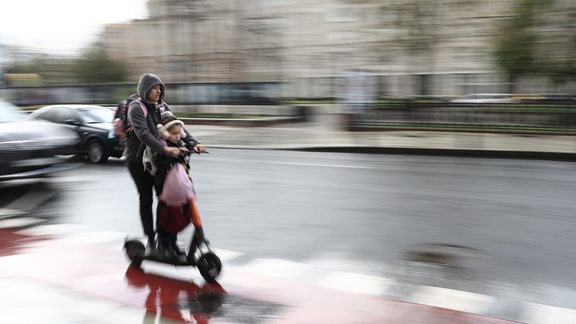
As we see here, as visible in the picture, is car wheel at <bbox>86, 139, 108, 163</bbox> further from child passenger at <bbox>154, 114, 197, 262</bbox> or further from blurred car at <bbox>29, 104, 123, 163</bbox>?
child passenger at <bbox>154, 114, 197, 262</bbox>

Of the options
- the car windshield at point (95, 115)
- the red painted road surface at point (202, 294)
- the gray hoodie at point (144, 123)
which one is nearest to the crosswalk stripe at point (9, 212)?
the red painted road surface at point (202, 294)

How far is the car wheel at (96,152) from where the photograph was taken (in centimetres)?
1333

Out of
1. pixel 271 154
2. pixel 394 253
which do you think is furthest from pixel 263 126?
pixel 394 253

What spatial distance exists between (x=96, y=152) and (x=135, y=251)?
9.13 metres

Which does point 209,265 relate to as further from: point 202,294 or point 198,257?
point 202,294

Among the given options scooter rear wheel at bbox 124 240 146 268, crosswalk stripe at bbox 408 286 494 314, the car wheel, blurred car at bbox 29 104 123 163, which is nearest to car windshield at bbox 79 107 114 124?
blurred car at bbox 29 104 123 163

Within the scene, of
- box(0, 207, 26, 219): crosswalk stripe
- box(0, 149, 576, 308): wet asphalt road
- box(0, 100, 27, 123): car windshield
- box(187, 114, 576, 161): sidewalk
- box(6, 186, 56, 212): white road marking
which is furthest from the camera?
Answer: box(187, 114, 576, 161): sidewalk

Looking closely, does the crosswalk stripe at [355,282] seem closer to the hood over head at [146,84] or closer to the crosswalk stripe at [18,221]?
the hood over head at [146,84]

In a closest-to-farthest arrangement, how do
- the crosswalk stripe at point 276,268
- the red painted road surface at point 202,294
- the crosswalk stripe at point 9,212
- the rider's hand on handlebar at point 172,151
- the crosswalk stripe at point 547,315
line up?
the crosswalk stripe at point 547,315 < the red painted road surface at point 202,294 < the rider's hand on handlebar at point 172,151 < the crosswalk stripe at point 276,268 < the crosswalk stripe at point 9,212

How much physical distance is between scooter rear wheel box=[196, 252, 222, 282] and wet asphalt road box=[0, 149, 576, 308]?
1.01 metres

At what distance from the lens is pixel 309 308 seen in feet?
13.1

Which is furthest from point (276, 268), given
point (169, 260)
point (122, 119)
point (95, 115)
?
point (95, 115)

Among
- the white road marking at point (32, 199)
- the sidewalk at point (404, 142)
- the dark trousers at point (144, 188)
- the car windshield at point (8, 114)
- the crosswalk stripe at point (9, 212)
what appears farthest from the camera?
the sidewalk at point (404, 142)

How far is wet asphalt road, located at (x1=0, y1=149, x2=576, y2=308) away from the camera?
4953 mm
